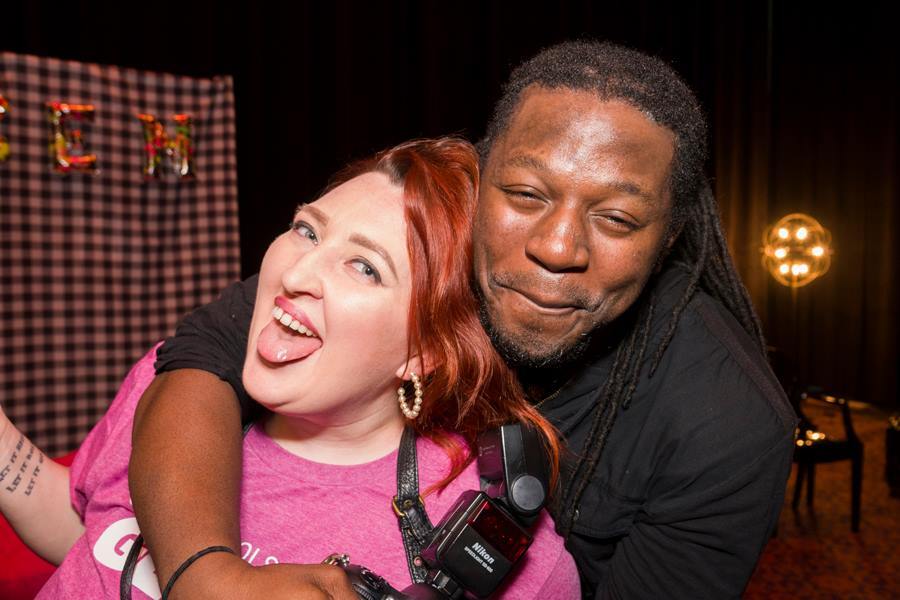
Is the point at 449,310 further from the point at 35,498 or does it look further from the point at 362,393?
the point at 35,498

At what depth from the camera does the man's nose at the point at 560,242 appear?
1182mm

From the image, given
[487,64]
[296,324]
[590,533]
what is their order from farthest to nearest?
[487,64] → [590,533] → [296,324]

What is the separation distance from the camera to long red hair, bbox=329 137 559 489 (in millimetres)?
1247

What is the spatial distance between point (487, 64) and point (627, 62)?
12.2ft

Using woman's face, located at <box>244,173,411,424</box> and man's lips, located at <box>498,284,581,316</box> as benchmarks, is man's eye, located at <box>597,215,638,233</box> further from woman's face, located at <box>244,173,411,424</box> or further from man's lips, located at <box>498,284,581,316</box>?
woman's face, located at <box>244,173,411,424</box>

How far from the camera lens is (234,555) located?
38.2 inches

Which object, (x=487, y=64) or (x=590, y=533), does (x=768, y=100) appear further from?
(x=590, y=533)

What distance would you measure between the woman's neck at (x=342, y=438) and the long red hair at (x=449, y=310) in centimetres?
7

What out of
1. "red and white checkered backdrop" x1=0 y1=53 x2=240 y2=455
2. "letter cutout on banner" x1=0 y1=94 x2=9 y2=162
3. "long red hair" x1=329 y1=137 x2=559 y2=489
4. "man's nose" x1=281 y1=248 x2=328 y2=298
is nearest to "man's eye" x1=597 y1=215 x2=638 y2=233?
"long red hair" x1=329 y1=137 x2=559 y2=489

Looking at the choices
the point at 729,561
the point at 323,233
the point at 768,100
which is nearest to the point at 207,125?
the point at 323,233

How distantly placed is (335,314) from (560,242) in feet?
1.25

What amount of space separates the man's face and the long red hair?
0.14 feet

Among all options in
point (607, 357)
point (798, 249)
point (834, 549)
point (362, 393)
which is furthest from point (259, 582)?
point (798, 249)

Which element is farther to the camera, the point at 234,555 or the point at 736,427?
the point at 736,427
